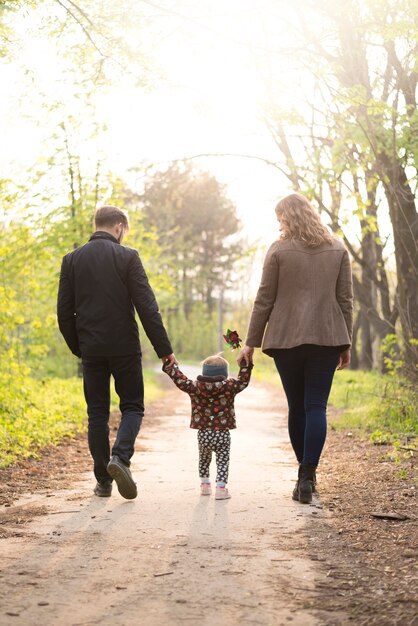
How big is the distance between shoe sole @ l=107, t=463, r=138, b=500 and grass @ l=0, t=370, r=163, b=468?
185cm

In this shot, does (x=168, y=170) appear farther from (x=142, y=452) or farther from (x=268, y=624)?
(x=268, y=624)

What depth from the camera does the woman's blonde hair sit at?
17.7 ft

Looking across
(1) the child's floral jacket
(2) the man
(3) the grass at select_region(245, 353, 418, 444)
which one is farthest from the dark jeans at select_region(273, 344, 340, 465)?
(3) the grass at select_region(245, 353, 418, 444)

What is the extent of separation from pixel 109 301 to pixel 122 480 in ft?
4.01

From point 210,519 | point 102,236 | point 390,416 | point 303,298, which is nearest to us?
point 210,519

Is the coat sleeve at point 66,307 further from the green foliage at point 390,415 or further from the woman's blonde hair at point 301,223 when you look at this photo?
the green foliage at point 390,415

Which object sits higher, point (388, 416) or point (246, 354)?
point (246, 354)

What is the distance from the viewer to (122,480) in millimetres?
5234

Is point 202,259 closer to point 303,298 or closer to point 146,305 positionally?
point 146,305

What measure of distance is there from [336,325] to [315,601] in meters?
2.43

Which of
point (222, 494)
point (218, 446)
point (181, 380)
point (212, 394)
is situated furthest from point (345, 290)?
point (222, 494)

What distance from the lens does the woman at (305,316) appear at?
5301 millimetres

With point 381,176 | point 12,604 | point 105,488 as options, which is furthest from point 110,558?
point 381,176

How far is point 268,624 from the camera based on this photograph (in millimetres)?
2920
